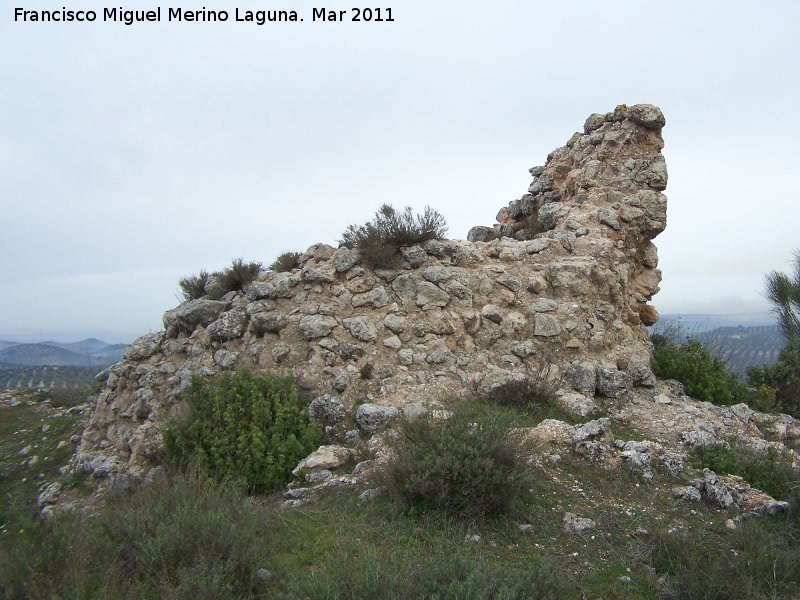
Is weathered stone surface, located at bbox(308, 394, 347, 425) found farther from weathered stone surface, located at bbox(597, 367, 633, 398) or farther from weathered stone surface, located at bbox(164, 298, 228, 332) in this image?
weathered stone surface, located at bbox(597, 367, 633, 398)

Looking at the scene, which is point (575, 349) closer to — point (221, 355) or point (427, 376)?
point (427, 376)

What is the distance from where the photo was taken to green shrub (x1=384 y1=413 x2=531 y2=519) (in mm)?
4770

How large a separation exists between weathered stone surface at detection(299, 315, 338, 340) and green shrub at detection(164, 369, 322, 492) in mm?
999

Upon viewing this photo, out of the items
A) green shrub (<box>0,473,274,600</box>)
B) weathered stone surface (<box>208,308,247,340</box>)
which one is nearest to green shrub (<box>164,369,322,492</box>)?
weathered stone surface (<box>208,308,247,340</box>)

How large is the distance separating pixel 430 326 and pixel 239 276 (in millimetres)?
3655

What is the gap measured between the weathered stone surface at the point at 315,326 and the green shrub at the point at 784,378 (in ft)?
25.8

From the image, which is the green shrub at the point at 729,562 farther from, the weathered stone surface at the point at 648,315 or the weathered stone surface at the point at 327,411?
the weathered stone surface at the point at 648,315

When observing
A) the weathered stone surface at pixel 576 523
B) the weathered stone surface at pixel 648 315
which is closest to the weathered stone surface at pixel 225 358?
the weathered stone surface at pixel 576 523

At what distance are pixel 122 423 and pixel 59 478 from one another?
1.20 meters

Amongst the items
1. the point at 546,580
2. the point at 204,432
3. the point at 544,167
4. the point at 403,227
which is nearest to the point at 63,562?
the point at 204,432

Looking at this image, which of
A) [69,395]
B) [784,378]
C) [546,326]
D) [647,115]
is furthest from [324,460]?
[69,395]

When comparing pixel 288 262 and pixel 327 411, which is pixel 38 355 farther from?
pixel 327 411

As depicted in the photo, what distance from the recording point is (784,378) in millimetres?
9805

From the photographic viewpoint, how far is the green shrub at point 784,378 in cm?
954
